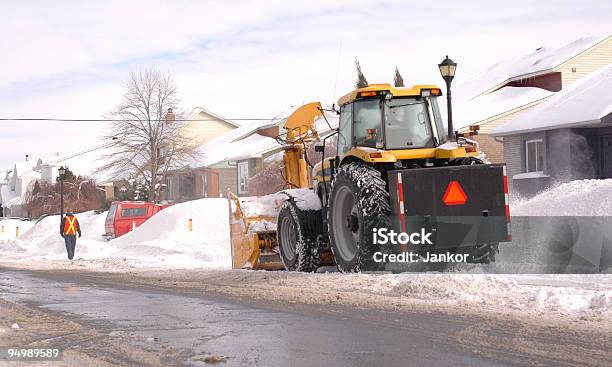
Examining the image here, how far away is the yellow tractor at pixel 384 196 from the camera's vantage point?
11.9m

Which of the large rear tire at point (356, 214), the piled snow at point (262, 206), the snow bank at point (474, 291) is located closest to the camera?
the snow bank at point (474, 291)

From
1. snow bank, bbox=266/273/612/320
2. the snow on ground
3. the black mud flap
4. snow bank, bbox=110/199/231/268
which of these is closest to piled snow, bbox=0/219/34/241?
snow bank, bbox=110/199/231/268

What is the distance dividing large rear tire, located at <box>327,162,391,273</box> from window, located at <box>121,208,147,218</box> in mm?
23662

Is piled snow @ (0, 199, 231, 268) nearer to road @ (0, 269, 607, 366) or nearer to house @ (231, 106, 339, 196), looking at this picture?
house @ (231, 106, 339, 196)

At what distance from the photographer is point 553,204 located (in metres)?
15.5

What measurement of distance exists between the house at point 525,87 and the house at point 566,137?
9.40 ft

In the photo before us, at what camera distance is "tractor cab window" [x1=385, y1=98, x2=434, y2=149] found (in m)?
13.4

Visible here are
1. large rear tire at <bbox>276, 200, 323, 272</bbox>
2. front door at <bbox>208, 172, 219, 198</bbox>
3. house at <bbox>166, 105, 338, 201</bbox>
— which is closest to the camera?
large rear tire at <bbox>276, 200, 323, 272</bbox>

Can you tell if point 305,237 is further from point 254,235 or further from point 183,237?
point 183,237

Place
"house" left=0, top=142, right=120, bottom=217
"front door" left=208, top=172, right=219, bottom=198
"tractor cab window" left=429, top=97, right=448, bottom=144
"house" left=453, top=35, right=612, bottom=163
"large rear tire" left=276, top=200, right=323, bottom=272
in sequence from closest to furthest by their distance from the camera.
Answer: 1. "tractor cab window" left=429, top=97, right=448, bottom=144
2. "large rear tire" left=276, top=200, right=323, bottom=272
3. "house" left=453, top=35, right=612, bottom=163
4. "front door" left=208, top=172, right=219, bottom=198
5. "house" left=0, top=142, right=120, bottom=217

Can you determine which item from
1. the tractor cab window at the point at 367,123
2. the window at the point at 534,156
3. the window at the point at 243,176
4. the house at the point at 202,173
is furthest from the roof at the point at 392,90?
the house at the point at 202,173

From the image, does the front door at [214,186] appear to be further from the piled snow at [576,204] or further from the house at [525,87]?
the piled snow at [576,204]

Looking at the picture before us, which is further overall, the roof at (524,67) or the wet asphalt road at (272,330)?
the roof at (524,67)

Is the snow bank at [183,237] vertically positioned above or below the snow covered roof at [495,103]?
below
